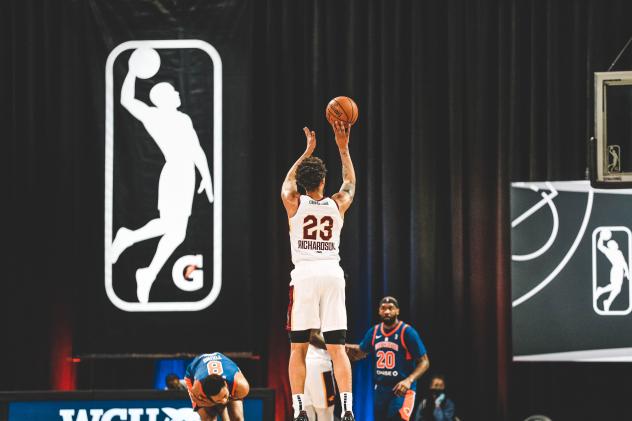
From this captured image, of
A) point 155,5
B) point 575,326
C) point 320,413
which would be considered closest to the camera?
point 320,413

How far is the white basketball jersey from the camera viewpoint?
6.07m

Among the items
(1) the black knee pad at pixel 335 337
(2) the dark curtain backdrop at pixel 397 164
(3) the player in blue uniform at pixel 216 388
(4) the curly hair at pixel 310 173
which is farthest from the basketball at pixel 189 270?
(1) the black knee pad at pixel 335 337

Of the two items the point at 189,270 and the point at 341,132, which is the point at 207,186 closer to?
the point at 189,270

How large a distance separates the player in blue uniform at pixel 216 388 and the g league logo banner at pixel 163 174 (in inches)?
132

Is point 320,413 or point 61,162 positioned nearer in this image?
point 320,413

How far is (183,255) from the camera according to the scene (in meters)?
9.98

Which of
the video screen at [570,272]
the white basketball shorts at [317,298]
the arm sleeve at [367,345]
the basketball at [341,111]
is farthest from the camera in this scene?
the video screen at [570,272]

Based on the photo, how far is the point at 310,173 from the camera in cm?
616

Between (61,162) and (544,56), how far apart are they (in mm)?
5484

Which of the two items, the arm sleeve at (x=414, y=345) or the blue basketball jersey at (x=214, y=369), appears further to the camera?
the arm sleeve at (x=414, y=345)

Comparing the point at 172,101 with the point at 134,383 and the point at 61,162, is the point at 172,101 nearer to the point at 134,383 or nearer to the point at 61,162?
the point at 61,162

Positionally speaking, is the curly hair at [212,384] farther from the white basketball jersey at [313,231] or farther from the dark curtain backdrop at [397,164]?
the dark curtain backdrop at [397,164]

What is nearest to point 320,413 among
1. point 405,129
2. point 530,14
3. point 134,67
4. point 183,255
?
point 183,255

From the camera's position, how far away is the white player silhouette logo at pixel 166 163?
1001cm
